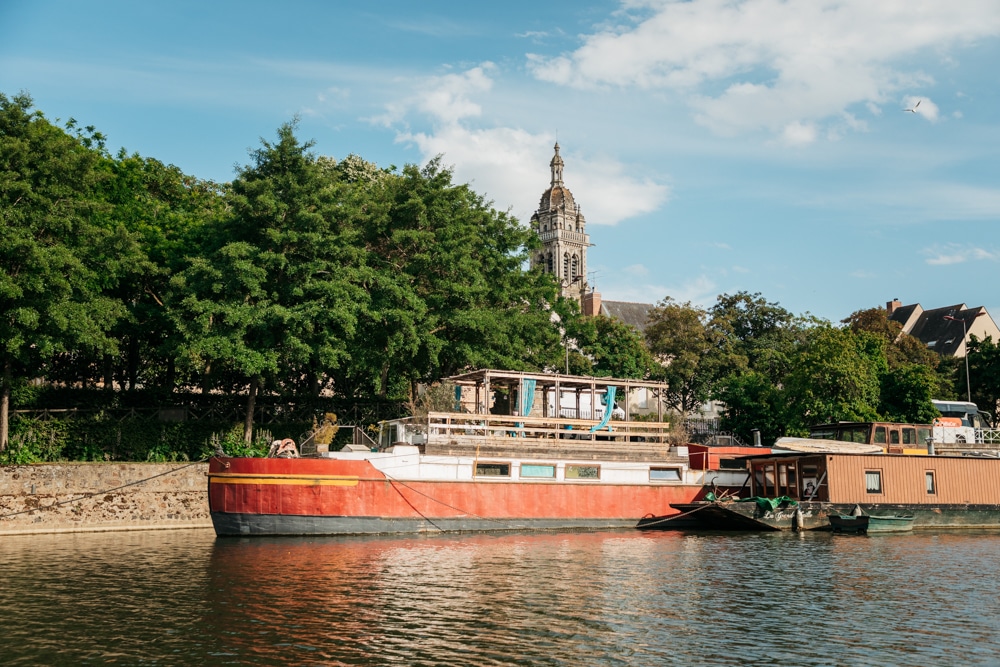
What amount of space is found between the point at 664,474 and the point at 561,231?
11956 cm

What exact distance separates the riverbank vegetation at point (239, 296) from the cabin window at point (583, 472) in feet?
34.7

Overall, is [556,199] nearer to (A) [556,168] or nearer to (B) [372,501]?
(A) [556,168]

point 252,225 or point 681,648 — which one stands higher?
point 252,225

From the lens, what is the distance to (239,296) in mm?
41250

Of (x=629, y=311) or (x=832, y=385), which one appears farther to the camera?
(x=629, y=311)

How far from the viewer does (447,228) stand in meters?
46.2

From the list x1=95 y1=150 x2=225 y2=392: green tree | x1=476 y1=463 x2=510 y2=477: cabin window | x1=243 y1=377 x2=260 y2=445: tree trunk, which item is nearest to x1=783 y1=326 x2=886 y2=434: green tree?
x1=476 y1=463 x2=510 y2=477: cabin window

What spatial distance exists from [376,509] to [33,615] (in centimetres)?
1545

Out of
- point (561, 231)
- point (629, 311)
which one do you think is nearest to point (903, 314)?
point (629, 311)

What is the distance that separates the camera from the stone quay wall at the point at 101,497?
3506cm

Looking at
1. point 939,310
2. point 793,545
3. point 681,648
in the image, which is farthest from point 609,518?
point 939,310

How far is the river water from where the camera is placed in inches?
613

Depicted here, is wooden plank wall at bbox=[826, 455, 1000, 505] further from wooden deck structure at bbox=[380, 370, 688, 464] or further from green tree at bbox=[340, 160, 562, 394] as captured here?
green tree at bbox=[340, 160, 562, 394]

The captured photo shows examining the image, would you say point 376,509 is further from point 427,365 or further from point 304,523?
point 427,365
